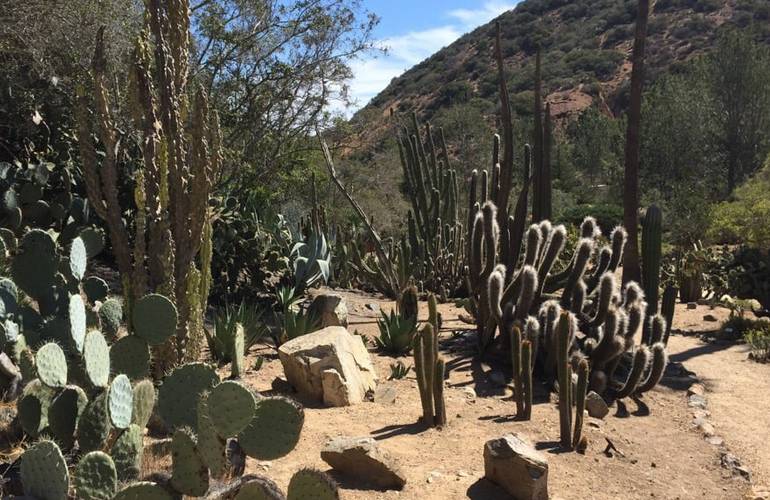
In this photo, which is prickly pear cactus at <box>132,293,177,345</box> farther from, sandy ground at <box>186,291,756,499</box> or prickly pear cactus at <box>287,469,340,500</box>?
prickly pear cactus at <box>287,469,340,500</box>

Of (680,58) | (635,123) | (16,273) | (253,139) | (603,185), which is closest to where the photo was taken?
(16,273)

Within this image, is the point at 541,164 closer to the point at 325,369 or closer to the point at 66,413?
the point at 325,369

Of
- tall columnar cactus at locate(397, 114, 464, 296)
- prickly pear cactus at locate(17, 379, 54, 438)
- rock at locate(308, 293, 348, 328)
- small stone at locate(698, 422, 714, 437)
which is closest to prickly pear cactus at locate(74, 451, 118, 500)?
prickly pear cactus at locate(17, 379, 54, 438)

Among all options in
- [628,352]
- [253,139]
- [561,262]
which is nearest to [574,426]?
[628,352]

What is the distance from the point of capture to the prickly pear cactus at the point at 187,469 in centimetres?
295

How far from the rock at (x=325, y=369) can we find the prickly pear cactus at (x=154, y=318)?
1.38m

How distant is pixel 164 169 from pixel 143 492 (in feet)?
7.87

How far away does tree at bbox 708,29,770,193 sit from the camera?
2845cm

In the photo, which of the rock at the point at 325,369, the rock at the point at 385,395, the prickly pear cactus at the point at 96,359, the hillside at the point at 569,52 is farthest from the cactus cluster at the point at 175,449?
the hillside at the point at 569,52

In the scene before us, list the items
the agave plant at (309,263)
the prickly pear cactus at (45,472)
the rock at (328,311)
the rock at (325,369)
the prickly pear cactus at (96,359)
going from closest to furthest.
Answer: the prickly pear cactus at (45,472), the prickly pear cactus at (96,359), the rock at (325,369), the rock at (328,311), the agave plant at (309,263)

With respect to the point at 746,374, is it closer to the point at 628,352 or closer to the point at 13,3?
the point at 628,352

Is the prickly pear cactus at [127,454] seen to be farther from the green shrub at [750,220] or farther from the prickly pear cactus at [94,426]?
→ the green shrub at [750,220]

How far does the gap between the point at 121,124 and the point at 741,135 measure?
87.4 feet

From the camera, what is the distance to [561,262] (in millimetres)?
14875
